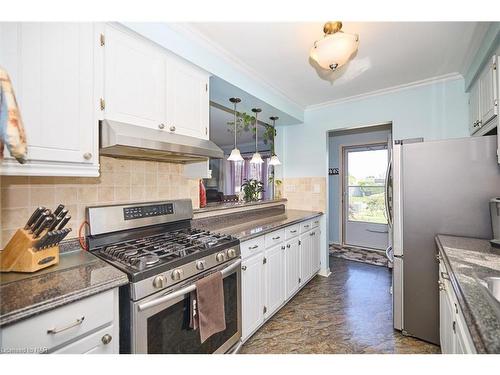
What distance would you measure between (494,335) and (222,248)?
1.20m

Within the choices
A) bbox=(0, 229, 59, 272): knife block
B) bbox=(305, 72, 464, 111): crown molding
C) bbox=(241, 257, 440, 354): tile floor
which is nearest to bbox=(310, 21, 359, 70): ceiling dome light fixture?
bbox=(305, 72, 464, 111): crown molding

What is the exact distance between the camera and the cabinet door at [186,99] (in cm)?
157

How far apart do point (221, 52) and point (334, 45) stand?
0.92 metres

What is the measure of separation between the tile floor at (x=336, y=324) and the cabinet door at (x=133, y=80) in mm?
1822

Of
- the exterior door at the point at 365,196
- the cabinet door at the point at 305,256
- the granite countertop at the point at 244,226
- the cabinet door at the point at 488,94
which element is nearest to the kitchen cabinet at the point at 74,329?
the granite countertop at the point at 244,226

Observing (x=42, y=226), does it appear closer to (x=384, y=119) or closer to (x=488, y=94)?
(x=488, y=94)

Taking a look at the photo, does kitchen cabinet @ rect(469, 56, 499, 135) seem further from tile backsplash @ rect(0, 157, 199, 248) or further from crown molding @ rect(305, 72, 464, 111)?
tile backsplash @ rect(0, 157, 199, 248)

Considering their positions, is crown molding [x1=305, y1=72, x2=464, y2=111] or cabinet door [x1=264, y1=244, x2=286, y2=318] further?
crown molding [x1=305, y1=72, x2=464, y2=111]

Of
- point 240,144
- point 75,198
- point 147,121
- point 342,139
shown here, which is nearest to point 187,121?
point 147,121

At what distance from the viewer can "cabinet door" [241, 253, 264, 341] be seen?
1706 millimetres

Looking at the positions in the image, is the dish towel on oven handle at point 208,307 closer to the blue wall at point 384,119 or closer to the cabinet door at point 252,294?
the cabinet door at point 252,294

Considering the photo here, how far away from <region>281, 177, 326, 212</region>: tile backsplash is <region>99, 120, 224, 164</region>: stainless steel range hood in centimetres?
185

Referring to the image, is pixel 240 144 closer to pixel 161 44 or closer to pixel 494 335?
pixel 161 44

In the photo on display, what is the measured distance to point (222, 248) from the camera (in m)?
1.46
